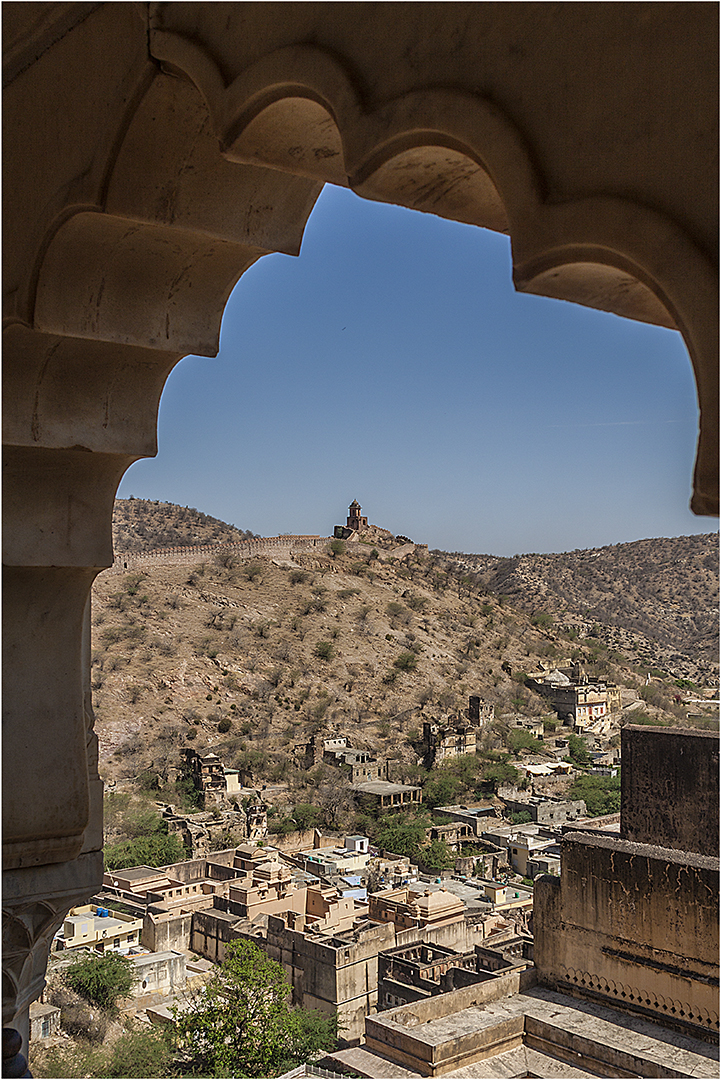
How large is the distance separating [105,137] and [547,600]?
41.5m

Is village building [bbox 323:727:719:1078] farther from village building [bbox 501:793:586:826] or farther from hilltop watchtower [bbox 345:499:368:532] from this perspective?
hilltop watchtower [bbox 345:499:368:532]

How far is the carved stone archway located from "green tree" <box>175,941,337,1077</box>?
37.3ft

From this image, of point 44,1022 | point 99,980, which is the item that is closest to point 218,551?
point 99,980

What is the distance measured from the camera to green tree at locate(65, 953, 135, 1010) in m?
12.6

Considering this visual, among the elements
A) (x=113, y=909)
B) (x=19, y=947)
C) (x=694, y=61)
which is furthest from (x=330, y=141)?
(x=113, y=909)

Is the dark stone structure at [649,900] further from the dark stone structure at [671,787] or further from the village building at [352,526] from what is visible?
the village building at [352,526]

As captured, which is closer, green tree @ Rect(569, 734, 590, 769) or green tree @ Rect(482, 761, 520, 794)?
green tree @ Rect(482, 761, 520, 794)

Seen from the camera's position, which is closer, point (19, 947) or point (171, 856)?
point (19, 947)

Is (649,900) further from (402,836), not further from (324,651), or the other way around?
(324,651)

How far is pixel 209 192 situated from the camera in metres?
1.31

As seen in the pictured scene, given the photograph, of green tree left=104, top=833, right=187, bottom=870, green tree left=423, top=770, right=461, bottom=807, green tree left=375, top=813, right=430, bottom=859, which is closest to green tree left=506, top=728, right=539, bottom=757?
green tree left=423, top=770, right=461, bottom=807

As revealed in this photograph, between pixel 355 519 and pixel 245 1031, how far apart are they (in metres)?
31.2

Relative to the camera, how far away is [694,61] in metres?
0.67

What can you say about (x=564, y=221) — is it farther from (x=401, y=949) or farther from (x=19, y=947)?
(x=401, y=949)
